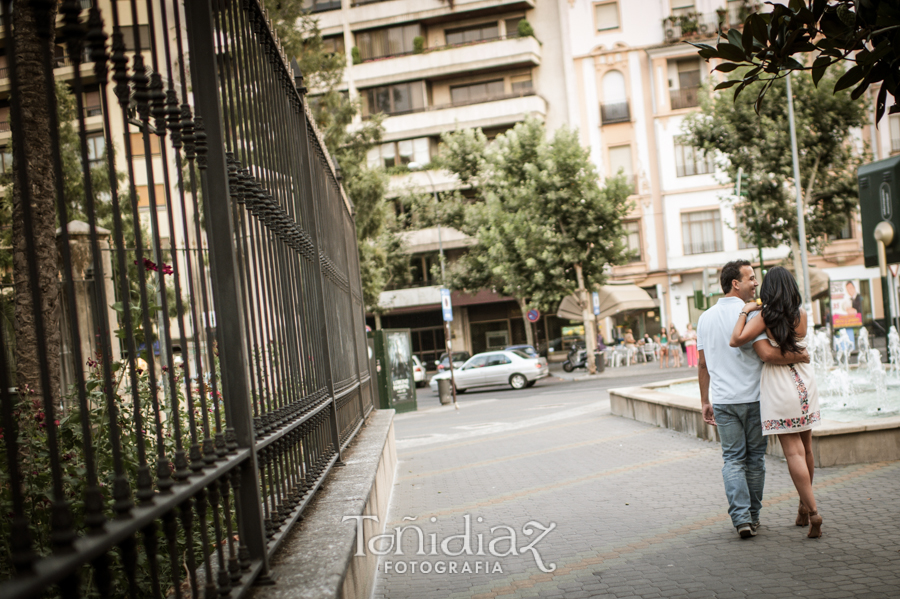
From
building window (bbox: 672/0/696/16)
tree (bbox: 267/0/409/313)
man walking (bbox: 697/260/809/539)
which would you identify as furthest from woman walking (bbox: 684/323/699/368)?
man walking (bbox: 697/260/809/539)

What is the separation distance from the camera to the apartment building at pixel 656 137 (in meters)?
44.3

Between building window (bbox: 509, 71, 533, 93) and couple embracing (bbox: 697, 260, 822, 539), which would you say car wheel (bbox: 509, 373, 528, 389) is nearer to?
building window (bbox: 509, 71, 533, 93)

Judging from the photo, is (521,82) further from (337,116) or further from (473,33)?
(337,116)

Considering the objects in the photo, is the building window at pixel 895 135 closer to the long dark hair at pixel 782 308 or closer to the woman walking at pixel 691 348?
the woman walking at pixel 691 348

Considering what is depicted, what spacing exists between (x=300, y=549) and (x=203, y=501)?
1.34 meters

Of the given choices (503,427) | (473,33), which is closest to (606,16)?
(473,33)

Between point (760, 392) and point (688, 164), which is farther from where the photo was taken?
point (688, 164)

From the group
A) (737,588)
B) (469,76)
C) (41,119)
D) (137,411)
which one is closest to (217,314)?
(137,411)

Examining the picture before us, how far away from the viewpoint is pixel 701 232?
44.6 metres

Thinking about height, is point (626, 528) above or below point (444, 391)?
above

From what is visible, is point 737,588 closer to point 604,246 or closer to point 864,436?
point 864,436

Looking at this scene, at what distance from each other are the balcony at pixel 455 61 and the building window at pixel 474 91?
4.06 feet

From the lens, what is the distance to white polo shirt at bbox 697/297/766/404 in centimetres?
605

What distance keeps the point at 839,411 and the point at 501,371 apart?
64.0 ft
